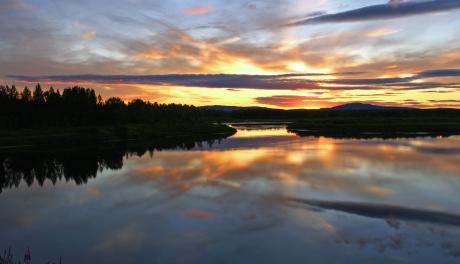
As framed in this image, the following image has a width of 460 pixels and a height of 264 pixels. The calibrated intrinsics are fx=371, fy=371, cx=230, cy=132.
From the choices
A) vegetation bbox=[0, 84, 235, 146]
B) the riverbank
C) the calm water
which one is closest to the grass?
the riverbank

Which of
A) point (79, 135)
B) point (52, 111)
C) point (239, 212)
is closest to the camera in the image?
point (239, 212)

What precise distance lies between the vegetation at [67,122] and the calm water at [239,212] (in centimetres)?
3119

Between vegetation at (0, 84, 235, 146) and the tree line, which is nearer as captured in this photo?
vegetation at (0, 84, 235, 146)

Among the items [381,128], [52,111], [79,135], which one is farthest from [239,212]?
[381,128]

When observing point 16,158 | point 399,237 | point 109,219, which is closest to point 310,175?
point 399,237

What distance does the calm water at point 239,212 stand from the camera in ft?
45.1

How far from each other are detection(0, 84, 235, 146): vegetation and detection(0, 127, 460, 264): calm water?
3119 centimetres

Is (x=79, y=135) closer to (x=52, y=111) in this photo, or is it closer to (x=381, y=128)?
(x=52, y=111)

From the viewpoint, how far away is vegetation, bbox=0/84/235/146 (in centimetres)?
6525

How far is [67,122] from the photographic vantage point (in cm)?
8325

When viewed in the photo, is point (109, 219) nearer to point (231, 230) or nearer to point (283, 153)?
point (231, 230)

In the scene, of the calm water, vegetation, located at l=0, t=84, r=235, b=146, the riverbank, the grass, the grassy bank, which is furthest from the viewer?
the grass

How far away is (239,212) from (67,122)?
7437 centimetres

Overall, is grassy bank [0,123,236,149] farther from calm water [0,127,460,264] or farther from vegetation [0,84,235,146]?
calm water [0,127,460,264]
